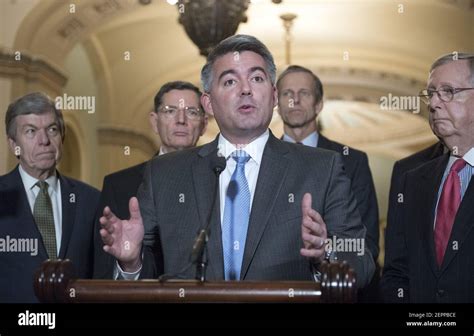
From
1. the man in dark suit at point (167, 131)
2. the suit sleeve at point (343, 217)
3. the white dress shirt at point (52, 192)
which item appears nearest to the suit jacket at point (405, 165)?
the suit sleeve at point (343, 217)

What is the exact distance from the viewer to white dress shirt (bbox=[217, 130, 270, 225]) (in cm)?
244

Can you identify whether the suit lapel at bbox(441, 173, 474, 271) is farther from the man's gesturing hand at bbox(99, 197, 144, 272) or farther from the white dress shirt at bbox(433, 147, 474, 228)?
the man's gesturing hand at bbox(99, 197, 144, 272)

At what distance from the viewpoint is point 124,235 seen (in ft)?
7.13

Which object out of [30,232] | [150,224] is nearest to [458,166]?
[150,224]

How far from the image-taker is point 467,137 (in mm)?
2793

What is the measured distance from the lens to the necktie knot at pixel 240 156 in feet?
8.16

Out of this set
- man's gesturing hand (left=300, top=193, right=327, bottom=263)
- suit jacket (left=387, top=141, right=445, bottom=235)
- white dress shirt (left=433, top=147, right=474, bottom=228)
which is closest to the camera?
man's gesturing hand (left=300, top=193, right=327, bottom=263)

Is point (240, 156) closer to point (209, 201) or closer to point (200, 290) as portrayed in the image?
point (209, 201)

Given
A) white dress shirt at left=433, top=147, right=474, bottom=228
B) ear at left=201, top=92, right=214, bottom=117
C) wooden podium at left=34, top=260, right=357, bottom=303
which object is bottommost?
wooden podium at left=34, top=260, right=357, bottom=303

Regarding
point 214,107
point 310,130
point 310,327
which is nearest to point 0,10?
point 310,130

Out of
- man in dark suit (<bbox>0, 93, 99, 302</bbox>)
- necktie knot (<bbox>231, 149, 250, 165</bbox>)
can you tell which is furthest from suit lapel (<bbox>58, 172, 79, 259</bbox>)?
necktie knot (<bbox>231, 149, 250, 165</bbox>)

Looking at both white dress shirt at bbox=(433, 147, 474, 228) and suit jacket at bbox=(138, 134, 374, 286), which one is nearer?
suit jacket at bbox=(138, 134, 374, 286)

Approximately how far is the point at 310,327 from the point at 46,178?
1.60 metres

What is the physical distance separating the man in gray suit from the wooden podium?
210 millimetres
